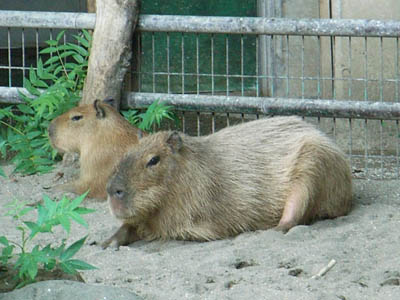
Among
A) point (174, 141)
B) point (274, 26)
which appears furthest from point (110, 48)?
point (174, 141)

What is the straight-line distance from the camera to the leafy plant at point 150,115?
6.69 metres

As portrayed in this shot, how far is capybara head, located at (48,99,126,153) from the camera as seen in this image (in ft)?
21.7

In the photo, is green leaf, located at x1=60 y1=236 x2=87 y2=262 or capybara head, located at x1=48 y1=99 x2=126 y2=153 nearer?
green leaf, located at x1=60 y1=236 x2=87 y2=262

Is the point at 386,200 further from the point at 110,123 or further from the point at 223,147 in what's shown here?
the point at 110,123

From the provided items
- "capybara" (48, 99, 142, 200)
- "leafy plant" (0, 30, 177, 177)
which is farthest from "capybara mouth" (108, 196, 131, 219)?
"leafy plant" (0, 30, 177, 177)

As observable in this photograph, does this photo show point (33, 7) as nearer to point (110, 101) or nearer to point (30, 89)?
point (30, 89)

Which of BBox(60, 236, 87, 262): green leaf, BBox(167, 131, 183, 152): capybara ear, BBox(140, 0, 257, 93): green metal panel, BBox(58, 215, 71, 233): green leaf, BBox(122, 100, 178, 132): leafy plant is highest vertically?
BBox(140, 0, 257, 93): green metal panel

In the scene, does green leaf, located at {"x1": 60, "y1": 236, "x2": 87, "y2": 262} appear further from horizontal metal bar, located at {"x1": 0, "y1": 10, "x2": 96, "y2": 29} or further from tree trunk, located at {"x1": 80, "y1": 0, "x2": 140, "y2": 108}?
horizontal metal bar, located at {"x1": 0, "y1": 10, "x2": 96, "y2": 29}

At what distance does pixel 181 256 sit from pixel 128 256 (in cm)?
31

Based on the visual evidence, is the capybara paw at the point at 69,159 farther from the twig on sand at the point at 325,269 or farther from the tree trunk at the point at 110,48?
the twig on sand at the point at 325,269

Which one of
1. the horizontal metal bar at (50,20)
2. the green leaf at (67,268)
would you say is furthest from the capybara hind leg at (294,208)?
the horizontal metal bar at (50,20)

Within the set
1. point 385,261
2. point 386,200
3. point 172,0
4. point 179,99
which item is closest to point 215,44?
point 172,0

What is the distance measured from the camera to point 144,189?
18.0 ft

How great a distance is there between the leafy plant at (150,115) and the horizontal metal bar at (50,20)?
2.56 ft
